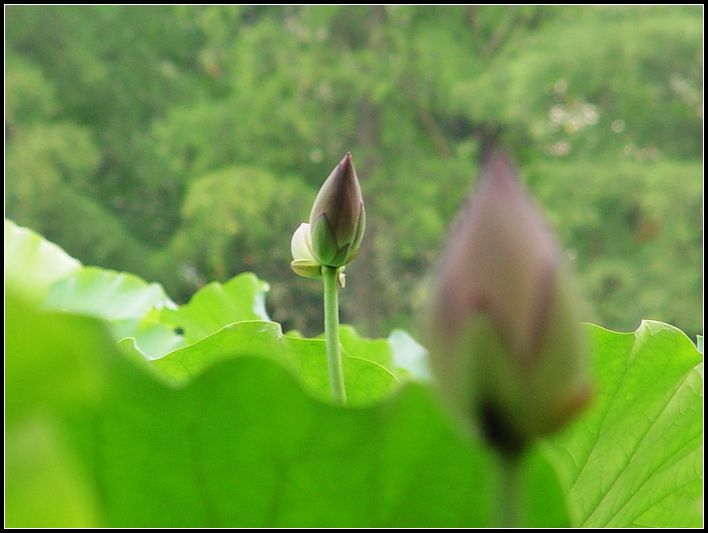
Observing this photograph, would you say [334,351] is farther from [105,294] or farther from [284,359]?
[105,294]

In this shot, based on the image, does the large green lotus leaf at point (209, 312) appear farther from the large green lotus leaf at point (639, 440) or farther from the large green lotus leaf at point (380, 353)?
the large green lotus leaf at point (639, 440)

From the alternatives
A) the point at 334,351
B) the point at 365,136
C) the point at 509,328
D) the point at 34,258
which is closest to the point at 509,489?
the point at 509,328

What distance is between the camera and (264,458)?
15 cm

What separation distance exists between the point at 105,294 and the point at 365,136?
4.95m

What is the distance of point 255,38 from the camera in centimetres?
544

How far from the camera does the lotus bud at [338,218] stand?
0.28 metres

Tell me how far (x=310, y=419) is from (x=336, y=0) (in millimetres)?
5659

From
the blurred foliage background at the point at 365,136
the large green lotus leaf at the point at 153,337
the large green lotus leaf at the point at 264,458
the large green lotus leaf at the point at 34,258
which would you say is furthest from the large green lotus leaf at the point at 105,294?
the blurred foliage background at the point at 365,136

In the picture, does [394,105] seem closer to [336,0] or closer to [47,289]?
[336,0]

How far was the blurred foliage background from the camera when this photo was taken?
191 inches

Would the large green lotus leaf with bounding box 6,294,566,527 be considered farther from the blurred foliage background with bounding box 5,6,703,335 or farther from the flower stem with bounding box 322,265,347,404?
the blurred foliage background with bounding box 5,6,703,335

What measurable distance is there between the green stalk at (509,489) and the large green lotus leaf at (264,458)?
28 millimetres

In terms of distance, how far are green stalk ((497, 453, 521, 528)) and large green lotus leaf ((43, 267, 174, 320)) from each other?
555 mm

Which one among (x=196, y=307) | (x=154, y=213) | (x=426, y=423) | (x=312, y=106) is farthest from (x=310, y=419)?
(x=154, y=213)
